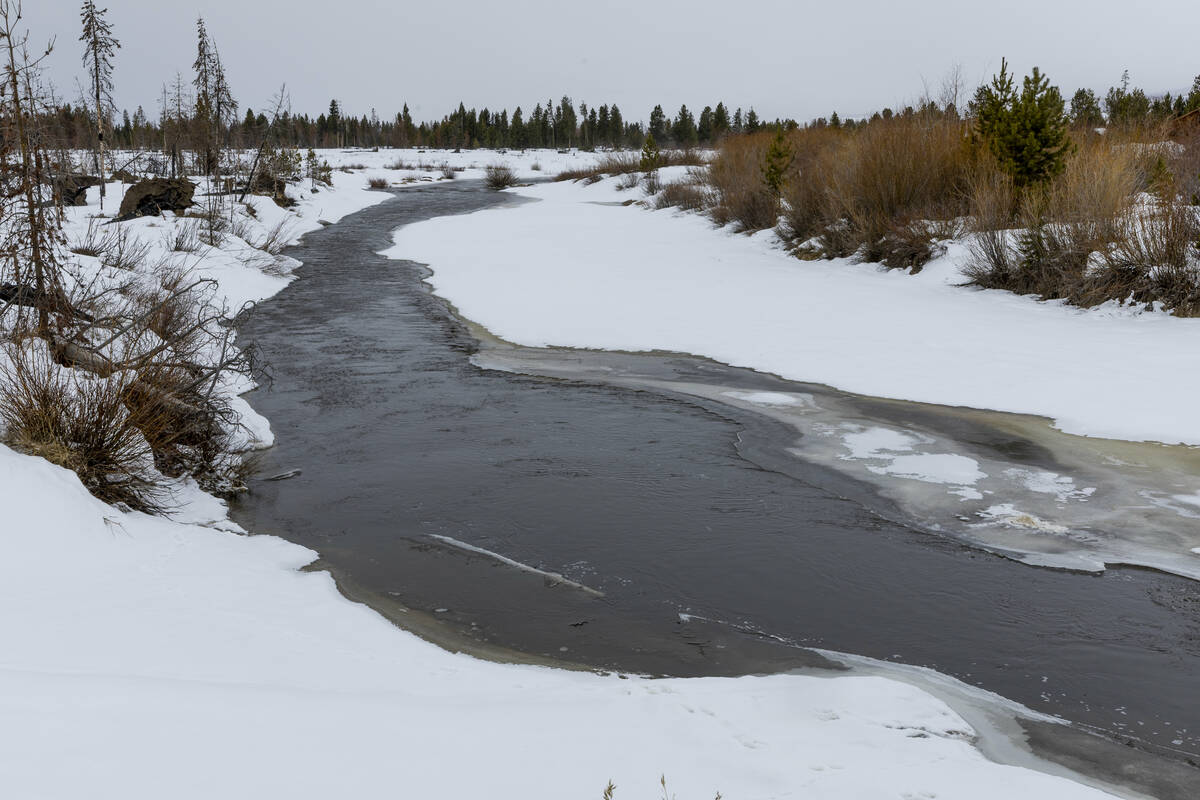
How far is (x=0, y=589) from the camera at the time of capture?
4.31 m

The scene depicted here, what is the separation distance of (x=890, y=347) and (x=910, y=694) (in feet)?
26.3

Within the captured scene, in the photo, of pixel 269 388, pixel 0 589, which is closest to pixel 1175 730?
pixel 0 589

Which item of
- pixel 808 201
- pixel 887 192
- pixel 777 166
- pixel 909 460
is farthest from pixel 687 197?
pixel 909 460

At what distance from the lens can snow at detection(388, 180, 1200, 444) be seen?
9453 millimetres

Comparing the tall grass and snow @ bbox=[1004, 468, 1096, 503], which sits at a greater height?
the tall grass

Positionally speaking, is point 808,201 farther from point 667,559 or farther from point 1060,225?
point 667,559

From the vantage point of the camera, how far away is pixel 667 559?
604 centimetres

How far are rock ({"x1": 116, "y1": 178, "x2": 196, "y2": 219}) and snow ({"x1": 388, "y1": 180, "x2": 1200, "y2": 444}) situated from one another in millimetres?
5569

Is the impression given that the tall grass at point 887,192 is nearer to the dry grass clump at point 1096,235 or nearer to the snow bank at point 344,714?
the dry grass clump at point 1096,235

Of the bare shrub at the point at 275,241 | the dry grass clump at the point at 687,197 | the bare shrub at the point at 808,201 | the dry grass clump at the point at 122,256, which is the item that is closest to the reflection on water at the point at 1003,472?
the dry grass clump at the point at 122,256

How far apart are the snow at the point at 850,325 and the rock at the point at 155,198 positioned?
557 cm

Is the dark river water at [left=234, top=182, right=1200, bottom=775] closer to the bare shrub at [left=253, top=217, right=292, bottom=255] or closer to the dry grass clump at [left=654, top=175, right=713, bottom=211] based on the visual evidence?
the bare shrub at [left=253, top=217, right=292, bottom=255]

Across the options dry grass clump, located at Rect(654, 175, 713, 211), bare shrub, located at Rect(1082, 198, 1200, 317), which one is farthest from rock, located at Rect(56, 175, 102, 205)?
bare shrub, located at Rect(1082, 198, 1200, 317)

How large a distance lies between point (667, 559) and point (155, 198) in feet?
66.1
